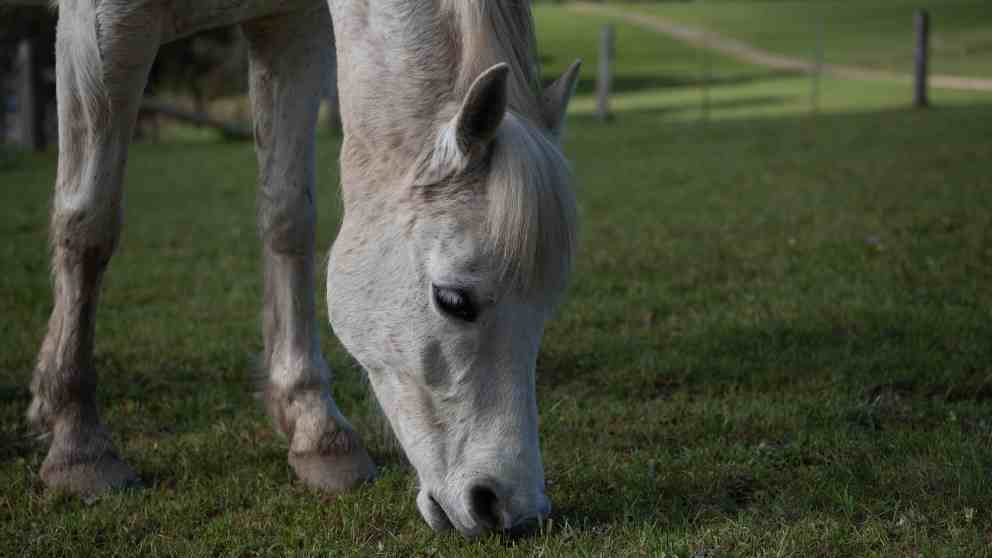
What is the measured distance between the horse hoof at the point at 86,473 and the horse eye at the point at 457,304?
4.66ft

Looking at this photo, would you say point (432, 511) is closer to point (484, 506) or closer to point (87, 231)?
point (484, 506)

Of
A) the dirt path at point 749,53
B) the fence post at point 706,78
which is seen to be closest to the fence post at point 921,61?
the fence post at point 706,78

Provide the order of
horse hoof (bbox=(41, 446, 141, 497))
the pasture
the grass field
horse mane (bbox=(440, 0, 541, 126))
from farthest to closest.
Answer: the grass field → horse hoof (bbox=(41, 446, 141, 497)) → the pasture → horse mane (bbox=(440, 0, 541, 126))

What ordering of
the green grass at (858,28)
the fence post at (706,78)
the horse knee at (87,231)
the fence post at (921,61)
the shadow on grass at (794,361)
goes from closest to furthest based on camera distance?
the horse knee at (87,231) < the shadow on grass at (794,361) < the fence post at (921,61) < the fence post at (706,78) < the green grass at (858,28)

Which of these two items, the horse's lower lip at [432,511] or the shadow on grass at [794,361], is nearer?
the horse's lower lip at [432,511]

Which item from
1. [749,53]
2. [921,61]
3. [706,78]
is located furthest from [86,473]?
[749,53]

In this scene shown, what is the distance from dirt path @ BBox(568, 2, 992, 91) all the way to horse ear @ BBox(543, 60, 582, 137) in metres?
23.3

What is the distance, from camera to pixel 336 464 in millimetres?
3234

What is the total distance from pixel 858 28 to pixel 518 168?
1715 inches

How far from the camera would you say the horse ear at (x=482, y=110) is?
7.38ft

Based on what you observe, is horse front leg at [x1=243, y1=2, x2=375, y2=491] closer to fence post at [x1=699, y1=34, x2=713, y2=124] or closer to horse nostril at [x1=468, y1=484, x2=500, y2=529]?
horse nostril at [x1=468, y1=484, x2=500, y2=529]

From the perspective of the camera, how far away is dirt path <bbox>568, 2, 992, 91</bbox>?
83.5 feet

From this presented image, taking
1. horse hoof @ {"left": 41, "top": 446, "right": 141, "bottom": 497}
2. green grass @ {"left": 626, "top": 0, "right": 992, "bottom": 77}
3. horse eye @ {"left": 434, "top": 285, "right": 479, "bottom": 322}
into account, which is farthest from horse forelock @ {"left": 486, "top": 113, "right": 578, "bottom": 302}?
green grass @ {"left": 626, "top": 0, "right": 992, "bottom": 77}

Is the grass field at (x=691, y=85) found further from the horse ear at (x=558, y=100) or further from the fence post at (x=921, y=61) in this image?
the horse ear at (x=558, y=100)
